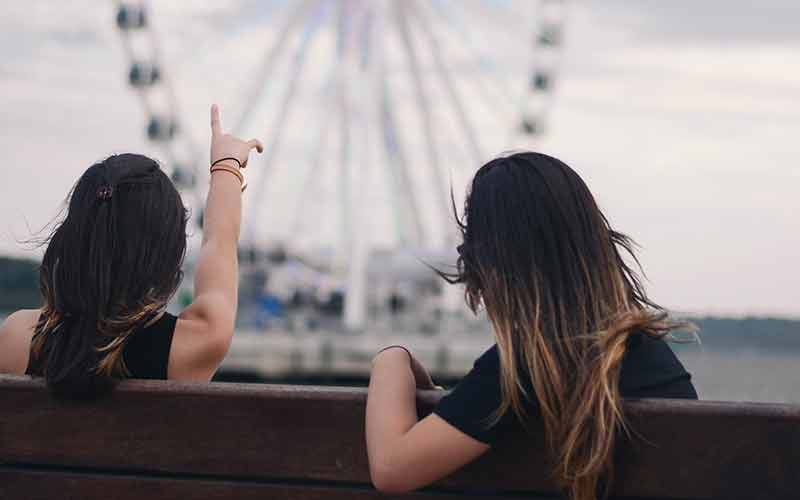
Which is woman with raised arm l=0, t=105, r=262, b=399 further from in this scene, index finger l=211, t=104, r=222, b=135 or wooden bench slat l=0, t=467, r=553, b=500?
index finger l=211, t=104, r=222, b=135

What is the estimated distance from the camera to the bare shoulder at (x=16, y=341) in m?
2.85

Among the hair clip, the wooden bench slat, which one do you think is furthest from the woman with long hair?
the hair clip

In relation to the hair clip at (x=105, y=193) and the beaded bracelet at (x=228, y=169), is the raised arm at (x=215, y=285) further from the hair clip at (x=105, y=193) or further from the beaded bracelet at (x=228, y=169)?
the hair clip at (x=105, y=193)

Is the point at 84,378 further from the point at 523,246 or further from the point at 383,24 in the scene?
the point at 383,24

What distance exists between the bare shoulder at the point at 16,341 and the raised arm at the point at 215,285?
12.3 inches

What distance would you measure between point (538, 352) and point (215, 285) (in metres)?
0.82

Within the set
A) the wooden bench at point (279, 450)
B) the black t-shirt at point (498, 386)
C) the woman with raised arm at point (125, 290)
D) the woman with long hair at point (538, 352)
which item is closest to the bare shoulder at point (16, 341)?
the woman with raised arm at point (125, 290)

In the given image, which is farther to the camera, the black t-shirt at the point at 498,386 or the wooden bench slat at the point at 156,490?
the wooden bench slat at the point at 156,490

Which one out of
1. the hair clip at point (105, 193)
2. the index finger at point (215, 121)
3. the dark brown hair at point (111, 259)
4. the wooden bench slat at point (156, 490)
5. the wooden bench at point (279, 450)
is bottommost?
the wooden bench slat at point (156, 490)

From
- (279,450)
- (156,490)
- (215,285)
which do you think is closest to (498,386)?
(279,450)

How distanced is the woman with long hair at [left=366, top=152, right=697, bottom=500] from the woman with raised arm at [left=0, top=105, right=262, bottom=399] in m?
0.53

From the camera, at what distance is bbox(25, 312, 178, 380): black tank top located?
2764mm

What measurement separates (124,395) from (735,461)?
1.08 m

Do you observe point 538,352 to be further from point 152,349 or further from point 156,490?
point 152,349
